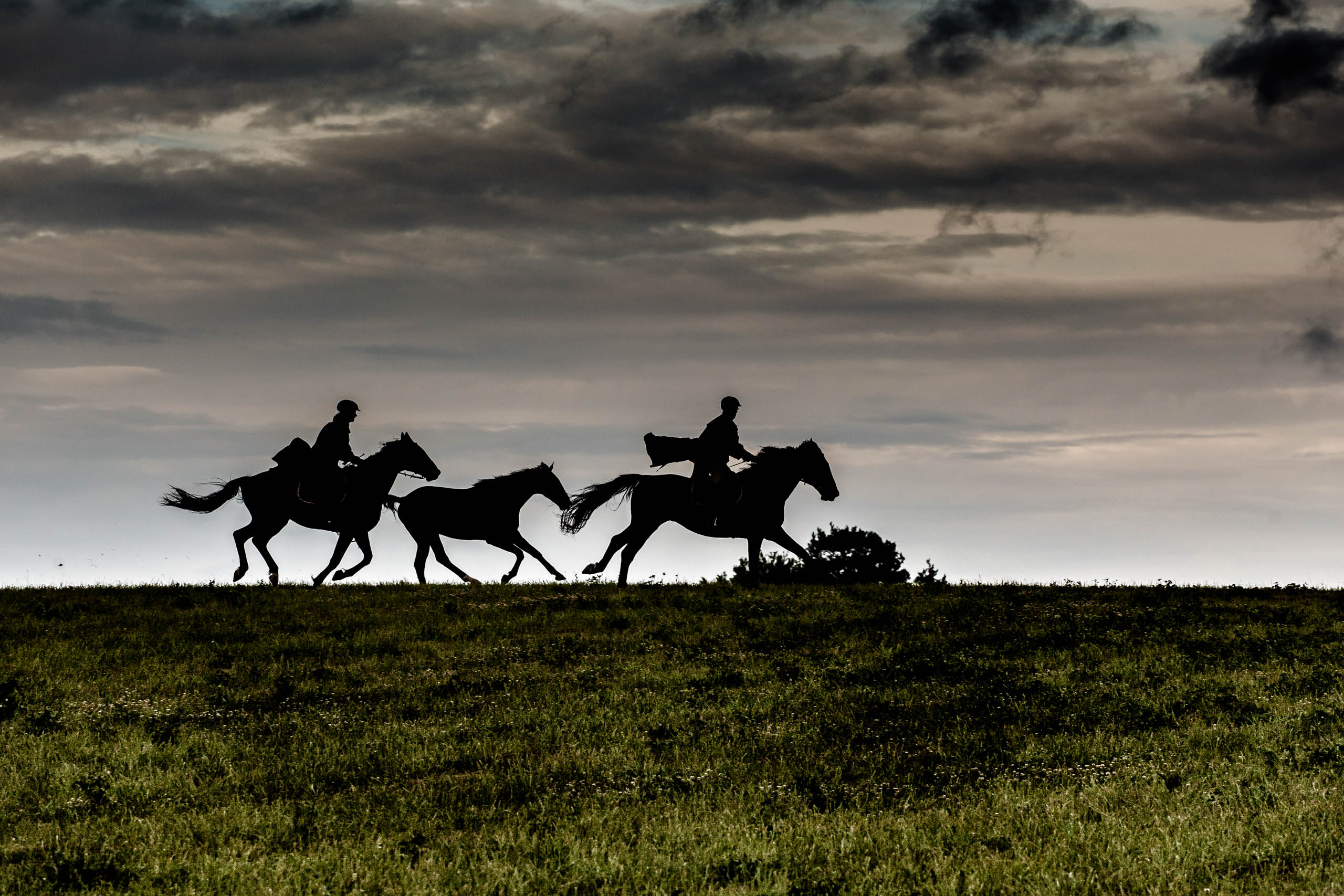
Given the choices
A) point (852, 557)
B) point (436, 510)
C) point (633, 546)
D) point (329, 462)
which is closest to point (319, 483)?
point (329, 462)

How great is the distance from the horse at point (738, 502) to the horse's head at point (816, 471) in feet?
0.04

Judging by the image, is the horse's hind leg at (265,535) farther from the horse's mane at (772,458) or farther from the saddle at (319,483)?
the horse's mane at (772,458)

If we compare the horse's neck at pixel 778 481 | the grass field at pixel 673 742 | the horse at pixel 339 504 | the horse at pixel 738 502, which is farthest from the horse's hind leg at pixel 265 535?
the horse's neck at pixel 778 481

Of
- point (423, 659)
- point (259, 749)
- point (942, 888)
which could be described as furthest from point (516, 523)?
point (942, 888)

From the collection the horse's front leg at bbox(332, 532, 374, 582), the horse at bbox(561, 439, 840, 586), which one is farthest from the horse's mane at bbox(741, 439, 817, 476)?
the horse's front leg at bbox(332, 532, 374, 582)

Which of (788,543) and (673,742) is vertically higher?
(788,543)

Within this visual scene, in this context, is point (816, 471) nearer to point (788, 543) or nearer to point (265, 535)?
point (788, 543)

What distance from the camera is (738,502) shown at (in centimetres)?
2791

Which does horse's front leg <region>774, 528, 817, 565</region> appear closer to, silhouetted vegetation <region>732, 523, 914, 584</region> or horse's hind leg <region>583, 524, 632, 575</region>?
horse's hind leg <region>583, 524, 632, 575</region>

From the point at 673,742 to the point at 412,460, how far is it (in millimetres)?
16465

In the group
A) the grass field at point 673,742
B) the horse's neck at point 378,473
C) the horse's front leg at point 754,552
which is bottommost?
the grass field at point 673,742

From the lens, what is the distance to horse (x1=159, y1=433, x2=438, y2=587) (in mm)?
29578

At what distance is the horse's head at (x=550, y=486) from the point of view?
30453mm

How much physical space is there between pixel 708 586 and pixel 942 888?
681 inches
